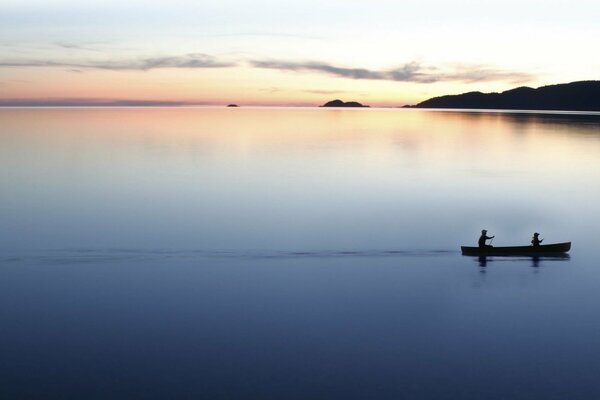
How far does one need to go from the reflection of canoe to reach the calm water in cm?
53

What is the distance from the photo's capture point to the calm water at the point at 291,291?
16.9 metres

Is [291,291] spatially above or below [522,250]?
below

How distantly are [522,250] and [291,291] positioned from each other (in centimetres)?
1456

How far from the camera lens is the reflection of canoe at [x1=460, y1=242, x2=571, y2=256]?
31016 millimetres

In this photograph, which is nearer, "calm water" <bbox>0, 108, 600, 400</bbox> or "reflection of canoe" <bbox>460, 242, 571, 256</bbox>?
"calm water" <bbox>0, 108, 600, 400</bbox>

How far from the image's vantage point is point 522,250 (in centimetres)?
3105

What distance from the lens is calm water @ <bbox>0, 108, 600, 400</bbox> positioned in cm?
1692

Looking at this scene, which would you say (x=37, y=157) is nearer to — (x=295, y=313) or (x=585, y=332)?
(x=295, y=313)

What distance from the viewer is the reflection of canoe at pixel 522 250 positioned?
31016mm

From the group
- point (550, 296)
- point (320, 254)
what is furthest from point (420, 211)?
point (550, 296)

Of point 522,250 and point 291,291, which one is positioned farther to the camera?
point 522,250

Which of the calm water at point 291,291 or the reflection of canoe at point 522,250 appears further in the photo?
the reflection of canoe at point 522,250

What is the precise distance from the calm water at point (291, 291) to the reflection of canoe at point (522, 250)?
53 cm

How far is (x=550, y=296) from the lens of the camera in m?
24.8
